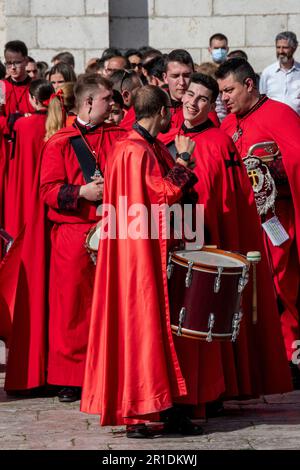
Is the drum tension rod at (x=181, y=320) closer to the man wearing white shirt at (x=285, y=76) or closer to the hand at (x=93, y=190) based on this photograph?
the hand at (x=93, y=190)

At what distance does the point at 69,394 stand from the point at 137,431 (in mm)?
1317

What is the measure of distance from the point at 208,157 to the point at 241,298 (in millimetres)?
959

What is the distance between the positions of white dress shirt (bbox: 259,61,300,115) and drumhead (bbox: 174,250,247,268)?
6279mm

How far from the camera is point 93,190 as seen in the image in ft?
29.1

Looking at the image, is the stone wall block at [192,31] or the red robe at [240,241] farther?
the stone wall block at [192,31]

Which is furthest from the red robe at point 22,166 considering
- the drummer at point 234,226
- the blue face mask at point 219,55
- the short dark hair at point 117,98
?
the blue face mask at point 219,55

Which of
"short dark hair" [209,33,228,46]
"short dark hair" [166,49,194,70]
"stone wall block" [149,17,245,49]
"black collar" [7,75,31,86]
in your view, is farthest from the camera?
"stone wall block" [149,17,245,49]

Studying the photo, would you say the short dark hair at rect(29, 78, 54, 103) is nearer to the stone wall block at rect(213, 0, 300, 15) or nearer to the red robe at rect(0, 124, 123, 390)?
the red robe at rect(0, 124, 123, 390)

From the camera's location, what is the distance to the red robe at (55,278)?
915 centimetres

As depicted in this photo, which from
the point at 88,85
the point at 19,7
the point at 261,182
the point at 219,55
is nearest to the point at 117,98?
the point at 88,85

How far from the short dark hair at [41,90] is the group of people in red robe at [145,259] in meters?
0.02

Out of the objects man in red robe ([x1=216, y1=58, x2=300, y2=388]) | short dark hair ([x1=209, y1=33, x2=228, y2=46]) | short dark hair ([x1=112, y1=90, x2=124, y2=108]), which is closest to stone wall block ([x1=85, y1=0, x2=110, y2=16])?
short dark hair ([x1=209, y1=33, x2=228, y2=46])

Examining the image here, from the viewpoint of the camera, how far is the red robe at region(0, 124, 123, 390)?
9148 mm
